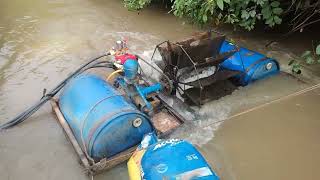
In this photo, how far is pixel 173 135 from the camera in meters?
4.82

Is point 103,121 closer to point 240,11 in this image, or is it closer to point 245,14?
point 245,14

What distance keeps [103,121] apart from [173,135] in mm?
1187

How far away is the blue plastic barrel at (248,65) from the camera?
5.72 metres

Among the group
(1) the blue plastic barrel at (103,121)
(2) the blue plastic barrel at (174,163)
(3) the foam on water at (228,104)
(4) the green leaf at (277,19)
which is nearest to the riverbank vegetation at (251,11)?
(4) the green leaf at (277,19)

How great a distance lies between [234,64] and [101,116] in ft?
8.86

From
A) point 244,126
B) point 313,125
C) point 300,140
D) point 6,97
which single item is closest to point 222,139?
point 244,126

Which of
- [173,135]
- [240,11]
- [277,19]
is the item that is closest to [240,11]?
[240,11]

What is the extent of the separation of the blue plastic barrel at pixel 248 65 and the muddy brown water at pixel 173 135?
187 mm

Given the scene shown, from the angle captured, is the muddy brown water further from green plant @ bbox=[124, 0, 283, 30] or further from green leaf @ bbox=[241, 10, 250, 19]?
green leaf @ bbox=[241, 10, 250, 19]

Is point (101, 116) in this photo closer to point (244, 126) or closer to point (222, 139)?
point (222, 139)

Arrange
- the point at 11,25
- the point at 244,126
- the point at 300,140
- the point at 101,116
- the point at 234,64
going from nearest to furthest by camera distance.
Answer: the point at 101,116 → the point at 300,140 → the point at 244,126 → the point at 234,64 → the point at 11,25

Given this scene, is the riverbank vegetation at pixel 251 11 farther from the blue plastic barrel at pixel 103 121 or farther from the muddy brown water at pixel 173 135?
the blue plastic barrel at pixel 103 121

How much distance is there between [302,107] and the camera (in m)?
5.32

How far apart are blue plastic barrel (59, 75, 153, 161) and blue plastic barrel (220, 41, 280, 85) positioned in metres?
2.13
